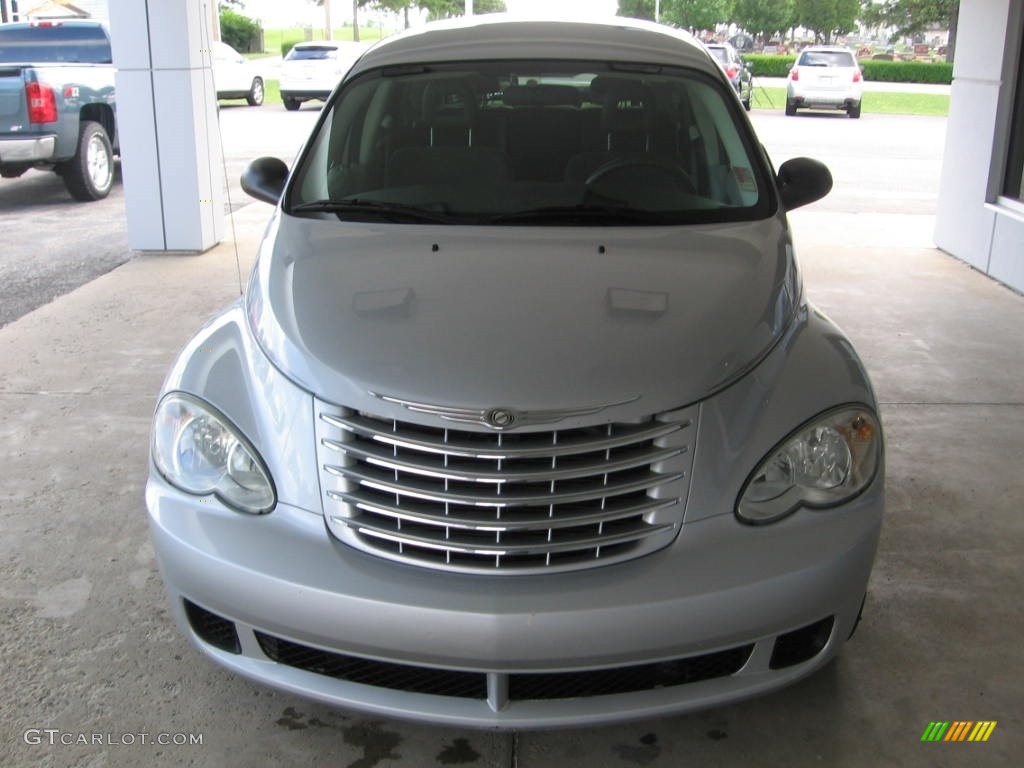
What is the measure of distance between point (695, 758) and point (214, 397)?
145 cm

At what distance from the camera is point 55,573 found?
11.3ft

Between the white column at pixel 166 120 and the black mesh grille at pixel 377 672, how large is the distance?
20.4 ft

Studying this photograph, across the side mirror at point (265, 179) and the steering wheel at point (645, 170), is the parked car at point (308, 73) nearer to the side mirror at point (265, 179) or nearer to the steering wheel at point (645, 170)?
the side mirror at point (265, 179)

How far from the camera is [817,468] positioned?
8.20ft

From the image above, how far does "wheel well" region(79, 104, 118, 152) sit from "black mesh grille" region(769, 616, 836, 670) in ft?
32.0

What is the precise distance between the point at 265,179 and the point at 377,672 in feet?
6.75

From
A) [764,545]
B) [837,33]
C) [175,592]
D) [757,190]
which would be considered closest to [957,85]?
[757,190]

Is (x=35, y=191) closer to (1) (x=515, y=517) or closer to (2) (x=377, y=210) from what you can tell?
(2) (x=377, y=210)

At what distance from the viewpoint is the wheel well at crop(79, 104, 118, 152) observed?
10484 millimetres

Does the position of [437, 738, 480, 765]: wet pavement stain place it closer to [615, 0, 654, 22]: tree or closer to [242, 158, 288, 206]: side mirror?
[242, 158, 288, 206]: side mirror

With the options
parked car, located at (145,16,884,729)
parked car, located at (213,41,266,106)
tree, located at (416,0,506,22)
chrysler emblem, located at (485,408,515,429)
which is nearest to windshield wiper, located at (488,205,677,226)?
parked car, located at (145,16,884,729)

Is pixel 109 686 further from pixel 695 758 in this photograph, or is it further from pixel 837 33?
pixel 837 33

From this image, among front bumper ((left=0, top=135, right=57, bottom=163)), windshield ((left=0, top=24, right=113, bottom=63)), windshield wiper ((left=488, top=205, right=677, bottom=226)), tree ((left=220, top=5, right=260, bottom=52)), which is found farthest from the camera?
tree ((left=220, top=5, right=260, bottom=52))

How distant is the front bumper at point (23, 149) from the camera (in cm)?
959
